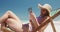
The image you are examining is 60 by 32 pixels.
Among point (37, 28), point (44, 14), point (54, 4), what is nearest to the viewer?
point (37, 28)

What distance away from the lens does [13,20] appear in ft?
4.94

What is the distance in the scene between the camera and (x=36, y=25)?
1404mm

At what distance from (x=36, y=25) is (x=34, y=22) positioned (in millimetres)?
29

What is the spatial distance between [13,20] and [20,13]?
2296 mm

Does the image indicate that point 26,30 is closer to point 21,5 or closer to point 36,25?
point 36,25

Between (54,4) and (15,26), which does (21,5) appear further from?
(15,26)

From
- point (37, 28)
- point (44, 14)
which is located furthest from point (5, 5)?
point (37, 28)

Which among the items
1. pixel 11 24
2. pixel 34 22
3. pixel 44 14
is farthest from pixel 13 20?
pixel 44 14

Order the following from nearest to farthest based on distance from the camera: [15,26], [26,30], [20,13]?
[26,30] → [15,26] → [20,13]

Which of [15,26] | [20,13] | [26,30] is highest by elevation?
[20,13]

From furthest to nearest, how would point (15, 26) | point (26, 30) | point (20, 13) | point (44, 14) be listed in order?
point (20, 13) → point (44, 14) → point (15, 26) → point (26, 30)

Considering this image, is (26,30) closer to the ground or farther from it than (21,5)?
closer to the ground

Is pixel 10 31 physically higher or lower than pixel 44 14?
lower

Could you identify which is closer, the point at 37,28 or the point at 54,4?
the point at 37,28
